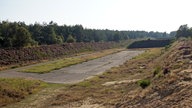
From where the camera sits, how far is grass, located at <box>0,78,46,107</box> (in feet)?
102

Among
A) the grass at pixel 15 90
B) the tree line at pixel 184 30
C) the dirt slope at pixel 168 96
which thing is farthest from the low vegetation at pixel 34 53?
the tree line at pixel 184 30

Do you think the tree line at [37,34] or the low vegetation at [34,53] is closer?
the low vegetation at [34,53]

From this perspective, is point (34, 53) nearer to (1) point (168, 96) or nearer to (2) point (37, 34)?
(2) point (37, 34)

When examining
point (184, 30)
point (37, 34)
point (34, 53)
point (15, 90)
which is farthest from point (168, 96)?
point (184, 30)

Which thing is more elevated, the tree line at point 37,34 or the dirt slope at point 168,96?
the tree line at point 37,34

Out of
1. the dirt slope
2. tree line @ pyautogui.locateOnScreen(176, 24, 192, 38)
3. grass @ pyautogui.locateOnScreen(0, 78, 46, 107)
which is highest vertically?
tree line @ pyautogui.locateOnScreen(176, 24, 192, 38)

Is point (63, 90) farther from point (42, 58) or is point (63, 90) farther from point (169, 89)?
point (42, 58)

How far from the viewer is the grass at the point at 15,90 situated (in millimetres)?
31081

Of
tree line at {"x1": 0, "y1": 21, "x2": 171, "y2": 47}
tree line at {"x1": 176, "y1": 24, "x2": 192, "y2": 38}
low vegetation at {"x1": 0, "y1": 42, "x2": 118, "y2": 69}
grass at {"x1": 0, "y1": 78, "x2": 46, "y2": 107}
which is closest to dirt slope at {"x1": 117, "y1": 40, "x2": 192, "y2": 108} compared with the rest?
grass at {"x1": 0, "y1": 78, "x2": 46, "y2": 107}

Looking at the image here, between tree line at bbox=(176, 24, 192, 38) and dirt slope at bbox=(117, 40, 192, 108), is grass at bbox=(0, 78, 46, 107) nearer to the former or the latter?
dirt slope at bbox=(117, 40, 192, 108)

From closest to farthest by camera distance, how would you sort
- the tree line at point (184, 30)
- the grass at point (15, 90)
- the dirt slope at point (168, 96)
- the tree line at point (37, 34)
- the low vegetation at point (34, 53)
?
the dirt slope at point (168, 96) < the grass at point (15, 90) < the low vegetation at point (34, 53) < the tree line at point (37, 34) < the tree line at point (184, 30)

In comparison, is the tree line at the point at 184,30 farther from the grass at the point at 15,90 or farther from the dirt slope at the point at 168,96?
the dirt slope at the point at 168,96

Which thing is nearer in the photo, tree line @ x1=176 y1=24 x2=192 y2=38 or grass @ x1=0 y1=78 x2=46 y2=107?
grass @ x1=0 y1=78 x2=46 y2=107

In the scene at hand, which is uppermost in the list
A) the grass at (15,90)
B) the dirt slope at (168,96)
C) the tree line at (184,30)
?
the tree line at (184,30)
